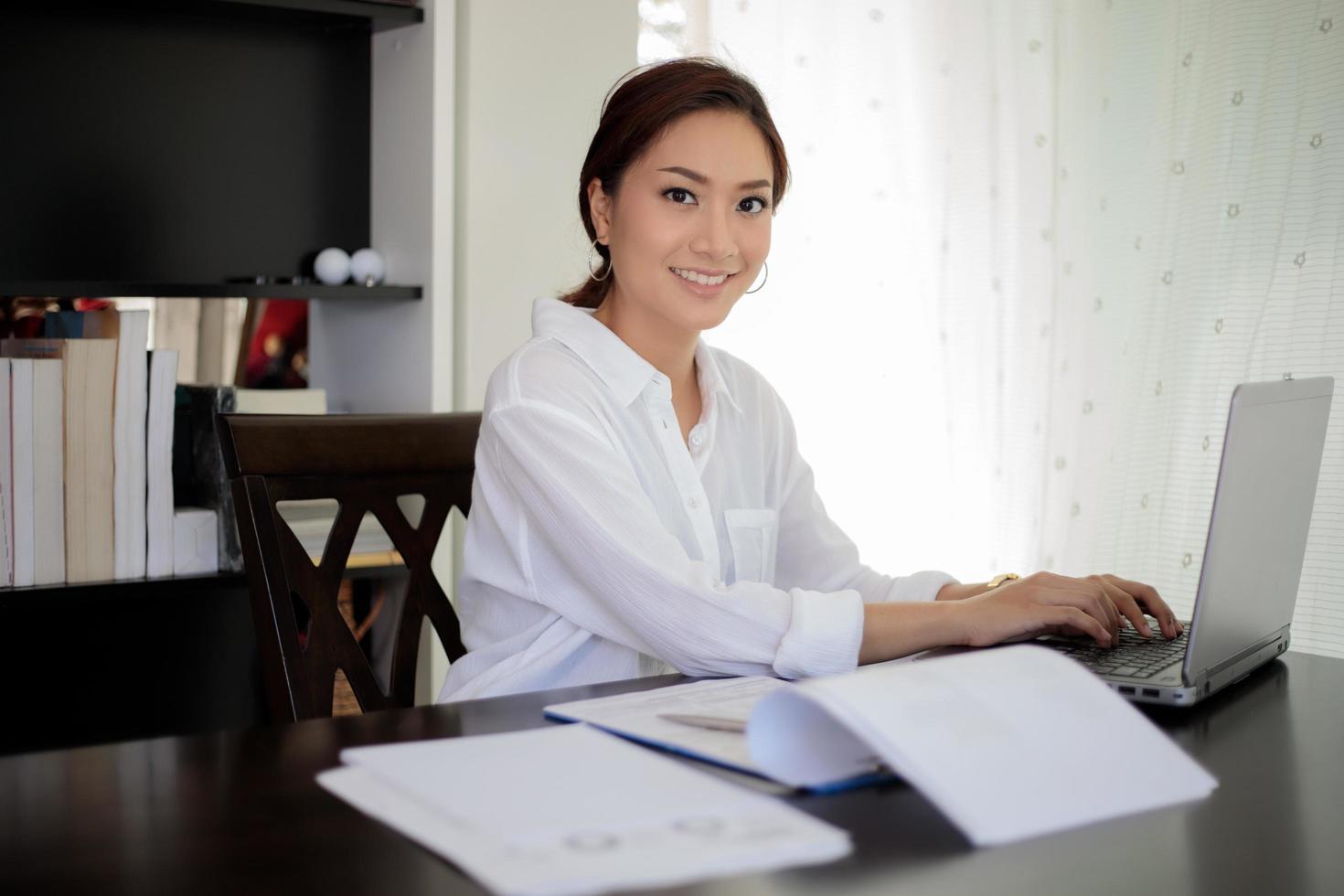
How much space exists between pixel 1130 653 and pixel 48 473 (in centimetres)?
149

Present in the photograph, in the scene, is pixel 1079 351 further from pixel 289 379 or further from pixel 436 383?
pixel 289 379

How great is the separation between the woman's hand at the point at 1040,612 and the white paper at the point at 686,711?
0.70ft

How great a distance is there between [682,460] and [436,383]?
0.83 m

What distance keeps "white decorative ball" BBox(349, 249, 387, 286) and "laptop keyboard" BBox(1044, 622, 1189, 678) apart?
138 centimetres

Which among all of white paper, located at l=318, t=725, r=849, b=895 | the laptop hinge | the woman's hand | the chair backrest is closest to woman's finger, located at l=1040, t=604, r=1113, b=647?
the woman's hand

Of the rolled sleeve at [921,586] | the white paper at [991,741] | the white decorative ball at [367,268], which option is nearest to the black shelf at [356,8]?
the white decorative ball at [367,268]

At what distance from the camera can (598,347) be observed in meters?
1.46

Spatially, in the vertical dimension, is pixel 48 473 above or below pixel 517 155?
below

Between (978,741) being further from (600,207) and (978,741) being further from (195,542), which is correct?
(195,542)

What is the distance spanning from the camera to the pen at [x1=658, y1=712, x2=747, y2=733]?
865mm

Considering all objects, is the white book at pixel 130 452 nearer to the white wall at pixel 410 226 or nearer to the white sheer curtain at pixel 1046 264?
the white wall at pixel 410 226

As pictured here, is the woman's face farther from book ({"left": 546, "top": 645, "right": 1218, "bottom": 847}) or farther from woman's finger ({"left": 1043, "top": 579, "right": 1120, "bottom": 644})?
book ({"left": 546, "top": 645, "right": 1218, "bottom": 847})

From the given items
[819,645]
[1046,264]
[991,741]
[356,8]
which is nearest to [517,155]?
[356,8]

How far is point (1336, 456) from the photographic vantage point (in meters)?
2.18
